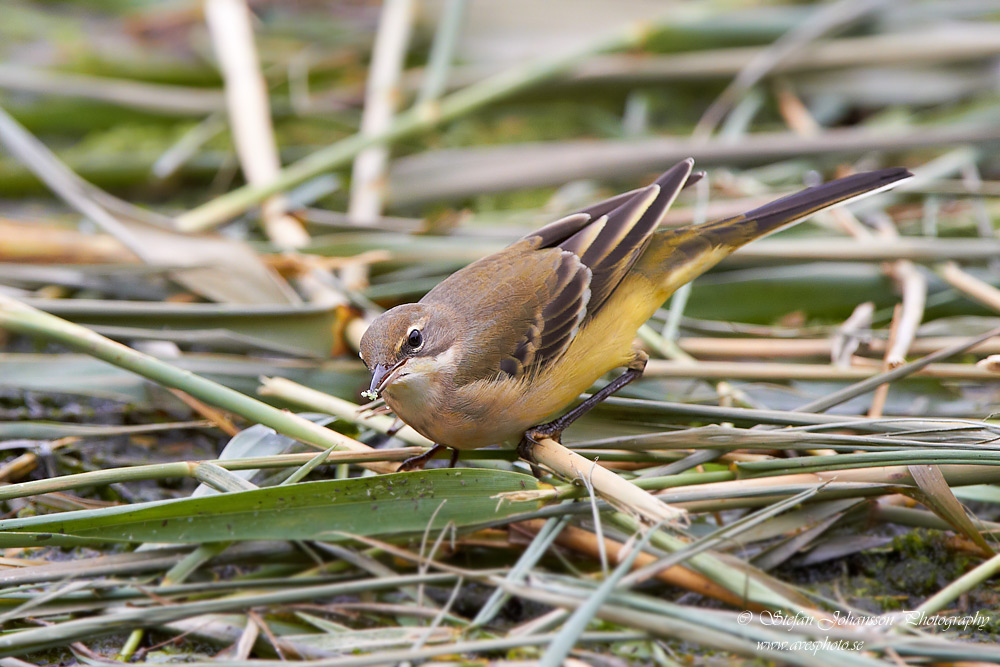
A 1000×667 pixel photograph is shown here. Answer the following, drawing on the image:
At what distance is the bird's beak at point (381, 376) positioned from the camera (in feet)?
8.91

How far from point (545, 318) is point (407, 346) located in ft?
1.87

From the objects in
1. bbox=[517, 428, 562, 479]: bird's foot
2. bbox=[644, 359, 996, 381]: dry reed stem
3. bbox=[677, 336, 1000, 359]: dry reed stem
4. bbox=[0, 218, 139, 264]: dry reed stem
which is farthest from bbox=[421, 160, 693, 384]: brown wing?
bbox=[0, 218, 139, 264]: dry reed stem

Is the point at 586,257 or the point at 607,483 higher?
the point at 586,257

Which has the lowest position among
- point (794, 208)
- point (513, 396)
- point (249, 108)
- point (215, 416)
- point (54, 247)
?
point (513, 396)

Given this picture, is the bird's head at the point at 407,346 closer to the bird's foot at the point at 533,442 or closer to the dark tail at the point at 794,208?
the bird's foot at the point at 533,442

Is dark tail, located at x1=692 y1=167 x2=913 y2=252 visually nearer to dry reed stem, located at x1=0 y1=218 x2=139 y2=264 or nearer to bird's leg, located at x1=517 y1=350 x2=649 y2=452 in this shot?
bird's leg, located at x1=517 y1=350 x2=649 y2=452

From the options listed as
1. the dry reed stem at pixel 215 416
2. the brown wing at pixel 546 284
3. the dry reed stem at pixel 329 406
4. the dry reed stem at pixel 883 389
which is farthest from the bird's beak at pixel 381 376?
the dry reed stem at pixel 883 389

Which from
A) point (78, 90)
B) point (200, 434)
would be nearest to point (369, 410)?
point (200, 434)

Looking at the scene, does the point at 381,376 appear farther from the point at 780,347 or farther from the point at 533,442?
the point at 780,347

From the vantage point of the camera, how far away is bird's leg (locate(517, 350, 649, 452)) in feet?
9.80

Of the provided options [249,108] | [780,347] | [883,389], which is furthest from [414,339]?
[249,108]

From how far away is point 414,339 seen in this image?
9.53 ft

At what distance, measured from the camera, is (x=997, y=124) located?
518cm

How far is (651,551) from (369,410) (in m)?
1.24
